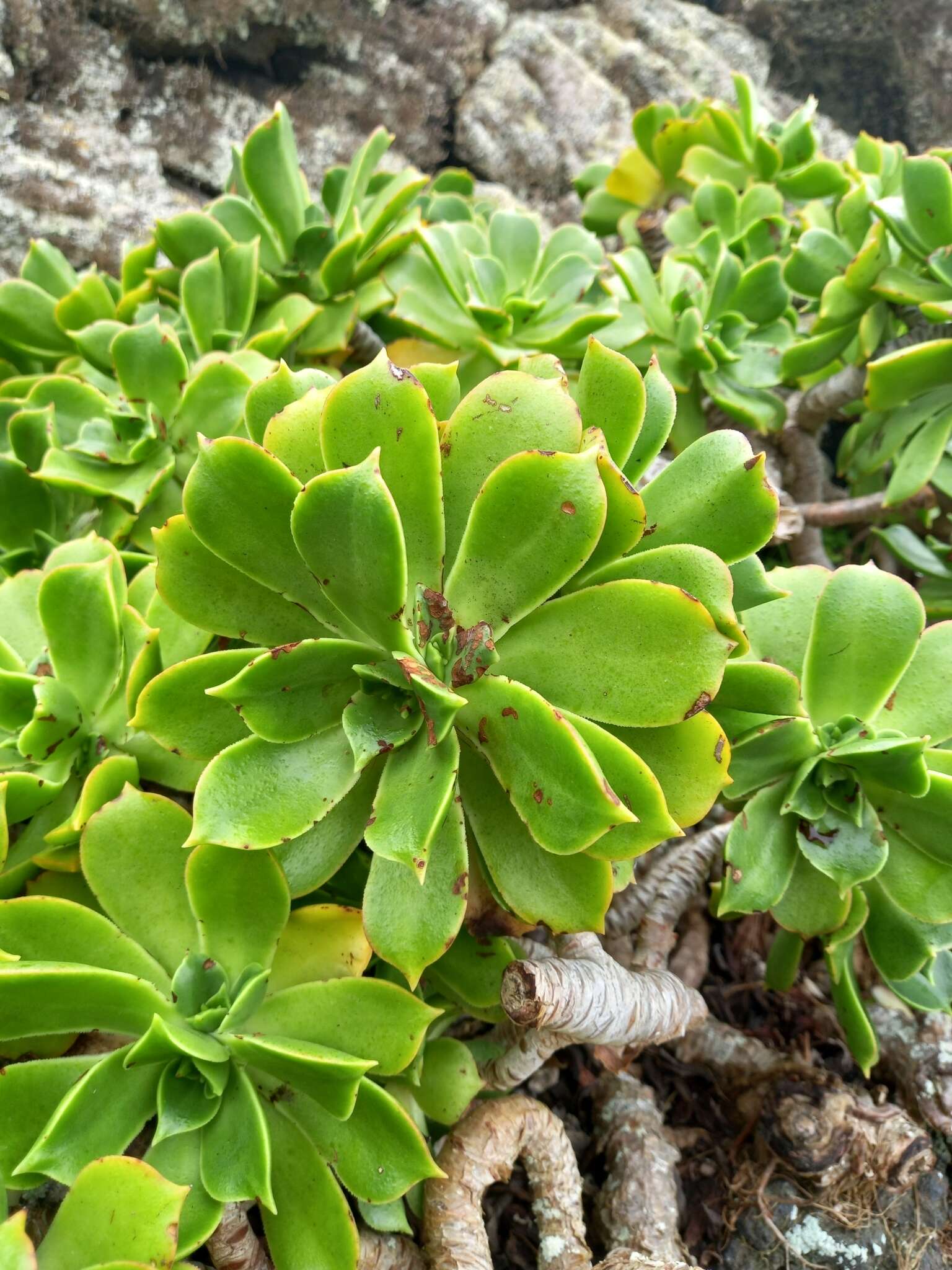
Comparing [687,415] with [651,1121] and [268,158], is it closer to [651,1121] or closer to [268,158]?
[268,158]

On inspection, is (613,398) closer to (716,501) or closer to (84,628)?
(716,501)

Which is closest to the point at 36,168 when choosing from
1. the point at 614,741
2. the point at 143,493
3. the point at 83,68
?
the point at 83,68

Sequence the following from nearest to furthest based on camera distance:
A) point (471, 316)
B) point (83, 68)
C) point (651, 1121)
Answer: point (651, 1121)
point (471, 316)
point (83, 68)

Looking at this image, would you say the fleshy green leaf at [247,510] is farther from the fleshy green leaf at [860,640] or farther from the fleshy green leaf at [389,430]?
the fleshy green leaf at [860,640]

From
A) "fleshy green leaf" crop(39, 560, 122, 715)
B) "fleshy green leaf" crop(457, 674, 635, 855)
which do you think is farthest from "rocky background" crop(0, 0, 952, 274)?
"fleshy green leaf" crop(457, 674, 635, 855)

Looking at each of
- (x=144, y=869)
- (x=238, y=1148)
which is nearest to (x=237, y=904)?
(x=144, y=869)
